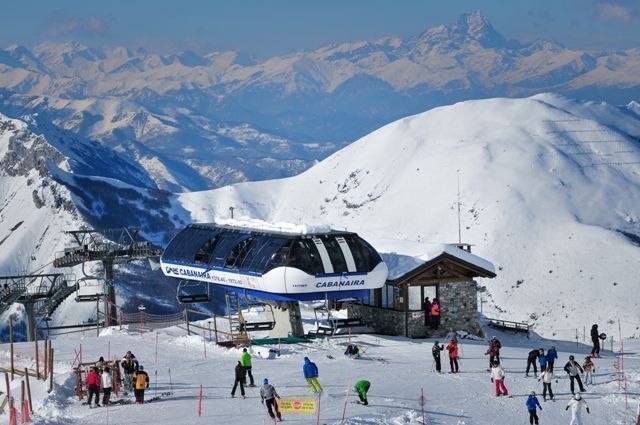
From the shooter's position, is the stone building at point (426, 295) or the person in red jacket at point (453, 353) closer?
the person in red jacket at point (453, 353)

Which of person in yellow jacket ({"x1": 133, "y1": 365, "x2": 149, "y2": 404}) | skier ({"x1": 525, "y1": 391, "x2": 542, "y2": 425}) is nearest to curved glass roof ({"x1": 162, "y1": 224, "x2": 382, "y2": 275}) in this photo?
person in yellow jacket ({"x1": 133, "y1": 365, "x2": 149, "y2": 404})

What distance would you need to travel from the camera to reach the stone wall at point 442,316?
181ft

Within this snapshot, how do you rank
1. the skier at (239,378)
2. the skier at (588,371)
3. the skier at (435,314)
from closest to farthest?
the skier at (239,378) < the skier at (588,371) < the skier at (435,314)

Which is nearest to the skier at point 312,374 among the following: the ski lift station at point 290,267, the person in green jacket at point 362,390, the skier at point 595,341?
the person in green jacket at point 362,390

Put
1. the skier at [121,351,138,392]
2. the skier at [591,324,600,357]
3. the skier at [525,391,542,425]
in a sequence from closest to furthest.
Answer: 1. the skier at [525,391,542,425]
2. the skier at [121,351,138,392]
3. the skier at [591,324,600,357]

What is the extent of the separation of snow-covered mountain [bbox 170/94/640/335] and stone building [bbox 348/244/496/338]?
47.3 metres

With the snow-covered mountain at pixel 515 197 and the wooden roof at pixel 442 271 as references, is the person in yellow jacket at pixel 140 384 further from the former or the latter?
the snow-covered mountain at pixel 515 197

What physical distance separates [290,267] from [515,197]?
99.8 m

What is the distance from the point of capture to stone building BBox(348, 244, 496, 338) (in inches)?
2181

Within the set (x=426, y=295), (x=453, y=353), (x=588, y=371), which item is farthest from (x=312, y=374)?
(x=426, y=295)

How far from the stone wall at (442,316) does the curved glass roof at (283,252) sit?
4.25 metres

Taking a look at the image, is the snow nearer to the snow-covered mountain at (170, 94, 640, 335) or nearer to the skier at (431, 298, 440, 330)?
the skier at (431, 298, 440, 330)

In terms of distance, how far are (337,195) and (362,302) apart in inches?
4500

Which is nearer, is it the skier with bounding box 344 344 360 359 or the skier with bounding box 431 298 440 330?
the skier with bounding box 344 344 360 359
